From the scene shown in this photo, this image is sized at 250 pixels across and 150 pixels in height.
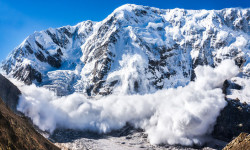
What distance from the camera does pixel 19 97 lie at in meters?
160

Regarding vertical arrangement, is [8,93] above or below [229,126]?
above

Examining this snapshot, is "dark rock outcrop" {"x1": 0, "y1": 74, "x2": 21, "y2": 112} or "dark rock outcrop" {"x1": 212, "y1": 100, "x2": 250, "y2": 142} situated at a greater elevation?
"dark rock outcrop" {"x1": 0, "y1": 74, "x2": 21, "y2": 112}

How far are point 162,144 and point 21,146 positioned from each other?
155534 millimetres

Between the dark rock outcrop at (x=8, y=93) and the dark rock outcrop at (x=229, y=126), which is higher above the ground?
the dark rock outcrop at (x=8, y=93)

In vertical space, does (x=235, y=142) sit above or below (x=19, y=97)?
below

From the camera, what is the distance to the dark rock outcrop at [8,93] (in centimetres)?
14138

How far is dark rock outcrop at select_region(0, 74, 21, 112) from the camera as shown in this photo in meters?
141

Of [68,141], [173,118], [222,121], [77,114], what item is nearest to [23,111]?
[68,141]

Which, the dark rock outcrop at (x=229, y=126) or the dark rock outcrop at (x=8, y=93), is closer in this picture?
the dark rock outcrop at (x=8, y=93)

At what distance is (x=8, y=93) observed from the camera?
486 feet

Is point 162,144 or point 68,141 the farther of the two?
point 162,144

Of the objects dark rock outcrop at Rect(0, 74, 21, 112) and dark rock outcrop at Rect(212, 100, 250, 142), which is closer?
dark rock outcrop at Rect(0, 74, 21, 112)

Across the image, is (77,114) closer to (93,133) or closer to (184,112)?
(93,133)

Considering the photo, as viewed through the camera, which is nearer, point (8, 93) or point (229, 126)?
point (8, 93)
